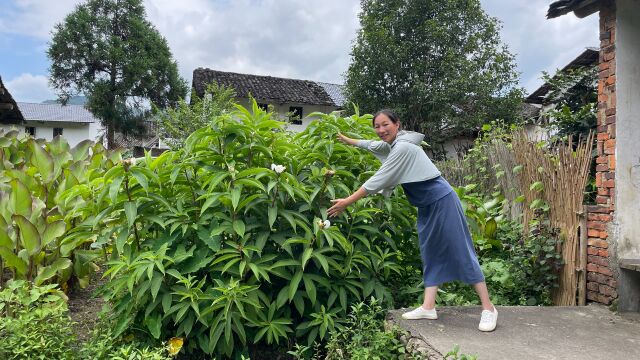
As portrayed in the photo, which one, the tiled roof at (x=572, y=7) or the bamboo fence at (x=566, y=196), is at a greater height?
the tiled roof at (x=572, y=7)

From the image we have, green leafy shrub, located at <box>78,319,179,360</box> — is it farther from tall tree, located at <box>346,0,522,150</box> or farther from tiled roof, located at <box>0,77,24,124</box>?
tall tree, located at <box>346,0,522,150</box>

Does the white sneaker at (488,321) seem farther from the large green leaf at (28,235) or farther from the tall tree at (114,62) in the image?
the tall tree at (114,62)

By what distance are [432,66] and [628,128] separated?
15.2 metres

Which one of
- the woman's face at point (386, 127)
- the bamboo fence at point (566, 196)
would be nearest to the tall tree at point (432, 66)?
the bamboo fence at point (566, 196)

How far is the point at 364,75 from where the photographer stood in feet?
62.1

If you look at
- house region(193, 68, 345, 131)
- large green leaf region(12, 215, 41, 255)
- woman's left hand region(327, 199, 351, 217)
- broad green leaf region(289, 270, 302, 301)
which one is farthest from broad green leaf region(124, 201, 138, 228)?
house region(193, 68, 345, 131)

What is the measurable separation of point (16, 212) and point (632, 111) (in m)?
5.34

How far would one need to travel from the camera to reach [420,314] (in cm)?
354

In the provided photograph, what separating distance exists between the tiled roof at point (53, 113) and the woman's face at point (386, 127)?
4190 centimetres

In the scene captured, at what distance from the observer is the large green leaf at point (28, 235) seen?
4.02 meters

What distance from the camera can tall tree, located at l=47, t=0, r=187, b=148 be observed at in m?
28.2

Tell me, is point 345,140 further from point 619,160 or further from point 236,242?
point 619,160

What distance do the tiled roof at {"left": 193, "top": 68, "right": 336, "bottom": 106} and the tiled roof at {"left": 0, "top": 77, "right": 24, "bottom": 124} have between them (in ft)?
55.1

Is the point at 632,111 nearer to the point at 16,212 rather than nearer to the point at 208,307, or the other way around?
the point at 208,307
